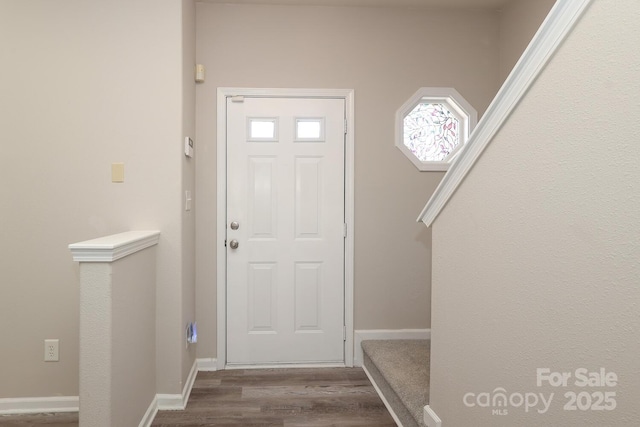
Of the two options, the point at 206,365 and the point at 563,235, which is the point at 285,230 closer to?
the point at 206,365

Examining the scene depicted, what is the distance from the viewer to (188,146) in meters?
2.63

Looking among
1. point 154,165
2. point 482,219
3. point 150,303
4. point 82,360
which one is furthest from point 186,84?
point 482,219

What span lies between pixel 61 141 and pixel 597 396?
108 inches

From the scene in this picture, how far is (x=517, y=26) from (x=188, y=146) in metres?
2.51

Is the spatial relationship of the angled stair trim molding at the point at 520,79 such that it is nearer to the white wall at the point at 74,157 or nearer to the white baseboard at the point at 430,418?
the white baseboard at the point at 430,418

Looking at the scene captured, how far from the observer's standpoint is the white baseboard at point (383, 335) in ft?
10.1

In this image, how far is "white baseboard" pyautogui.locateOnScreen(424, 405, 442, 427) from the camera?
5.85 ft

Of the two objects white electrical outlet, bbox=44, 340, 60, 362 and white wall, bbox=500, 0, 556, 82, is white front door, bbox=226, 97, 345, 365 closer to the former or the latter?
white electrical outlet, bbox=44, 340, 60, 362

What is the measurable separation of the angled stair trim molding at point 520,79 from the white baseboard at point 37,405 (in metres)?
2.45

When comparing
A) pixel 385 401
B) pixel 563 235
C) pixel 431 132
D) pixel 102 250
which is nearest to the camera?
pixel 563 235

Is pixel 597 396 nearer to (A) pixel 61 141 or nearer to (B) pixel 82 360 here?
(B) pixel 82 360

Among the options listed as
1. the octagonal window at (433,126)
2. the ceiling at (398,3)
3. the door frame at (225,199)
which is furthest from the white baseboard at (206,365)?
the ceiling at (398,3)

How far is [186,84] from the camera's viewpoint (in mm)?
2592

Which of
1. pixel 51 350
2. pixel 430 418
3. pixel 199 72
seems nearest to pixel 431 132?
pixel 199 72
